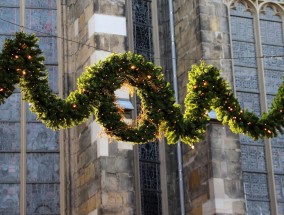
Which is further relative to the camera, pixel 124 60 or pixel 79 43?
pixel 79 43

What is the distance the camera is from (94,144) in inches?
589

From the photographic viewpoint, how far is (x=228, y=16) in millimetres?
16984

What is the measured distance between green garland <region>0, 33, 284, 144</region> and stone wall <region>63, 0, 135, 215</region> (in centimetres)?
272

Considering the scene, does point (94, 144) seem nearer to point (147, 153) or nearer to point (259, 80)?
point (147, 153)

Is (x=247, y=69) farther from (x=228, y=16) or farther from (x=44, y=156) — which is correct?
(x=44, y=156)

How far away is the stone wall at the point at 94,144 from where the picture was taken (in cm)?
1460

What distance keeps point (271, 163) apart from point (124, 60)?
232 inches

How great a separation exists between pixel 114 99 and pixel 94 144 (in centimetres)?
350

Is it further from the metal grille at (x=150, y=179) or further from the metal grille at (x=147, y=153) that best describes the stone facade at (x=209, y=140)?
the metal grille at (x=150, y=179)

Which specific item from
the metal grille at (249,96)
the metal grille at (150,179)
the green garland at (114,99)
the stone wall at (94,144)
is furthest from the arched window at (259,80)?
the green garland at (114,99)

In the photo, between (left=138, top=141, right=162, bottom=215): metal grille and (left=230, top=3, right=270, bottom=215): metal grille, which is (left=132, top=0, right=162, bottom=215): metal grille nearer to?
(left=138, top=141, right=162, bottom=215): metal grille

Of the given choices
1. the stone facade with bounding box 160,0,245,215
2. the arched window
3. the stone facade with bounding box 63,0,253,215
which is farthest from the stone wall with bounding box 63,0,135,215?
the arched window

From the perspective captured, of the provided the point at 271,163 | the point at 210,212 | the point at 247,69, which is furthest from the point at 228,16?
the point at 210,212

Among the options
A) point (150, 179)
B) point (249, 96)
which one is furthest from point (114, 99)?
point (249, 96)
